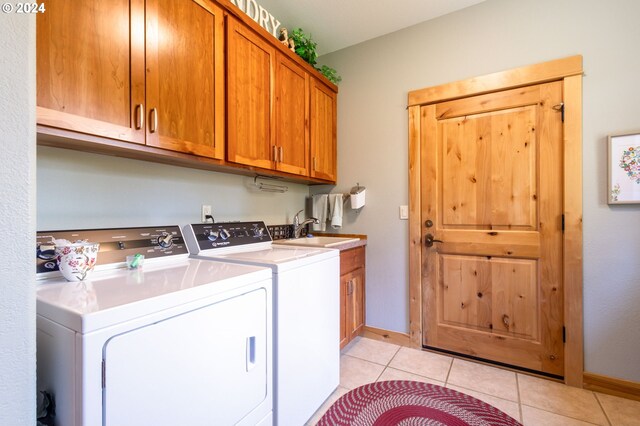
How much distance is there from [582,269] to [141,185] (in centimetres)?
272

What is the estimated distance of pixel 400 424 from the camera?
1.46 meters

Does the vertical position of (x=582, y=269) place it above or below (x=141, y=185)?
below

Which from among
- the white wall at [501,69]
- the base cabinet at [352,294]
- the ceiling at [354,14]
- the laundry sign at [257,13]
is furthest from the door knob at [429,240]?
the laundry sign at [257,13]

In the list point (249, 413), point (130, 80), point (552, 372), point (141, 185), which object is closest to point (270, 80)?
point (130, 80)

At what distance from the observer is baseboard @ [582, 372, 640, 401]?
1.66 metres

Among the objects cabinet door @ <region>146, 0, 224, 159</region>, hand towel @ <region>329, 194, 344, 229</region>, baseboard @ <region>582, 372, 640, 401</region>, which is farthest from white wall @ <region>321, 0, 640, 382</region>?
cabinet door @ <region>146, 0, 224, 159</region>

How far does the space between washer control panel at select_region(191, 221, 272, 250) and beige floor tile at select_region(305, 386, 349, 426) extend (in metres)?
1.07

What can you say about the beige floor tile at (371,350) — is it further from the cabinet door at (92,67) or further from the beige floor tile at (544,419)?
the cabinet door at (92,67)

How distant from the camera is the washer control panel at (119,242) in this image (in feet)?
3.49

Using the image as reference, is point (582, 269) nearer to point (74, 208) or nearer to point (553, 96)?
point (553, 96)

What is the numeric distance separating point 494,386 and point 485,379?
82mm

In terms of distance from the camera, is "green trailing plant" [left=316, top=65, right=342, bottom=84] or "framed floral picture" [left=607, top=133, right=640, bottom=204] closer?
"framed floral picture" [left=607, top=133, right=640, bottom=204]

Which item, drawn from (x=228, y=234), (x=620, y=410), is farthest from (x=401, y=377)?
(x=228, y=234)

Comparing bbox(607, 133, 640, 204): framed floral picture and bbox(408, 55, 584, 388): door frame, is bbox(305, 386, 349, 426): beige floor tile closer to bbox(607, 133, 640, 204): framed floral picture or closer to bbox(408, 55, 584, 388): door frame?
bbox(408, 55, 584, 388): door frame
